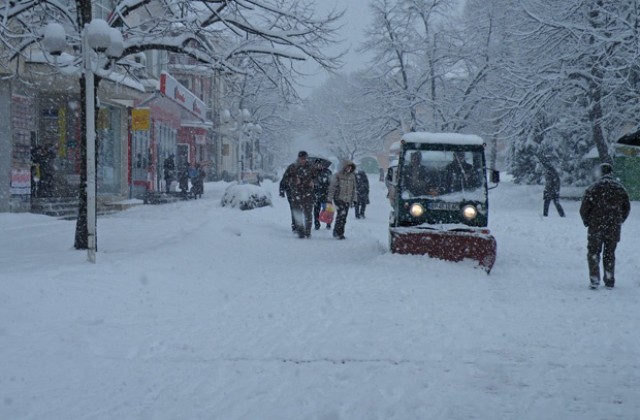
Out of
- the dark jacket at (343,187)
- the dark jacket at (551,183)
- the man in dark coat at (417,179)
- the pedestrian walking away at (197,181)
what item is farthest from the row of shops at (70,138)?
the dark jacket at (551,183)

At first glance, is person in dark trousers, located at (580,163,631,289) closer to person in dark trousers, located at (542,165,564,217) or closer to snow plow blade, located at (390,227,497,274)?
snow plow blade, located at (390,227,497,274)

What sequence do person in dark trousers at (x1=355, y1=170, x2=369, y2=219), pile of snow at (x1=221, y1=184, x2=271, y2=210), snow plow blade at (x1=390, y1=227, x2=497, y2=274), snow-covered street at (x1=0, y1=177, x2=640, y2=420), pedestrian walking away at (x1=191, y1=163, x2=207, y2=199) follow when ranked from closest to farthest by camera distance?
snow-covered street at (x1=0, y1=177, x2=640, y2=420) → snow plow blade at (x1=390, y1=227, x2=497, y2=274) → pile of snow at (x1=221, y1=184, x2=271, y2=210) → person in dark trousers at (x1=355, y1=170, x2=369, y2=219) → pedestrian walking away at (x1=191, y1=163, x2=207, y2=199)

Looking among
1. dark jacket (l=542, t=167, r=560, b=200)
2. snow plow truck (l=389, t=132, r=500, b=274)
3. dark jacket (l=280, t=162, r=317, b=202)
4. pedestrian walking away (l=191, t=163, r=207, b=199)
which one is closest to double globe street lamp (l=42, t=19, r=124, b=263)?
snow plow truck (l=389, t=132, r=500, b=274)

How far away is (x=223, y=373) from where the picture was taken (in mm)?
4926

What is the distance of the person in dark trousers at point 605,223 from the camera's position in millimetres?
8906

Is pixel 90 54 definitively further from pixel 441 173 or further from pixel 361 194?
pixel 361 194

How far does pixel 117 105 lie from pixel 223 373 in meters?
20.5

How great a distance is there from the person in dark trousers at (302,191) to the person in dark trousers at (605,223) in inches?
254

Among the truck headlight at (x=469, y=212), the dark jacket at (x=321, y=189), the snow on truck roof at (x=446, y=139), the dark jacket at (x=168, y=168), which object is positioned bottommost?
the truck headlight at (x=469, y=212)

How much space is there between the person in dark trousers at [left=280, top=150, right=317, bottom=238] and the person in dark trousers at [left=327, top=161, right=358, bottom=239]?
475 millimetres

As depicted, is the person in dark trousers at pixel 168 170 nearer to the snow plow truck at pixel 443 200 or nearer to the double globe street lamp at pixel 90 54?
the double globe street lamp at pixel 90 54

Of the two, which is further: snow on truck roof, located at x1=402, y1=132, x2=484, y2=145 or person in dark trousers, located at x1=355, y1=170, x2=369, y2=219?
person in dark trousers, located at x1=355, y1=170, x2=369, y2=219

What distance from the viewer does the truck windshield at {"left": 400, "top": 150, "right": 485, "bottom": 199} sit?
10672 mm

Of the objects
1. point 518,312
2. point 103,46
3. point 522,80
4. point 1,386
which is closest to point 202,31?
point 103,46
